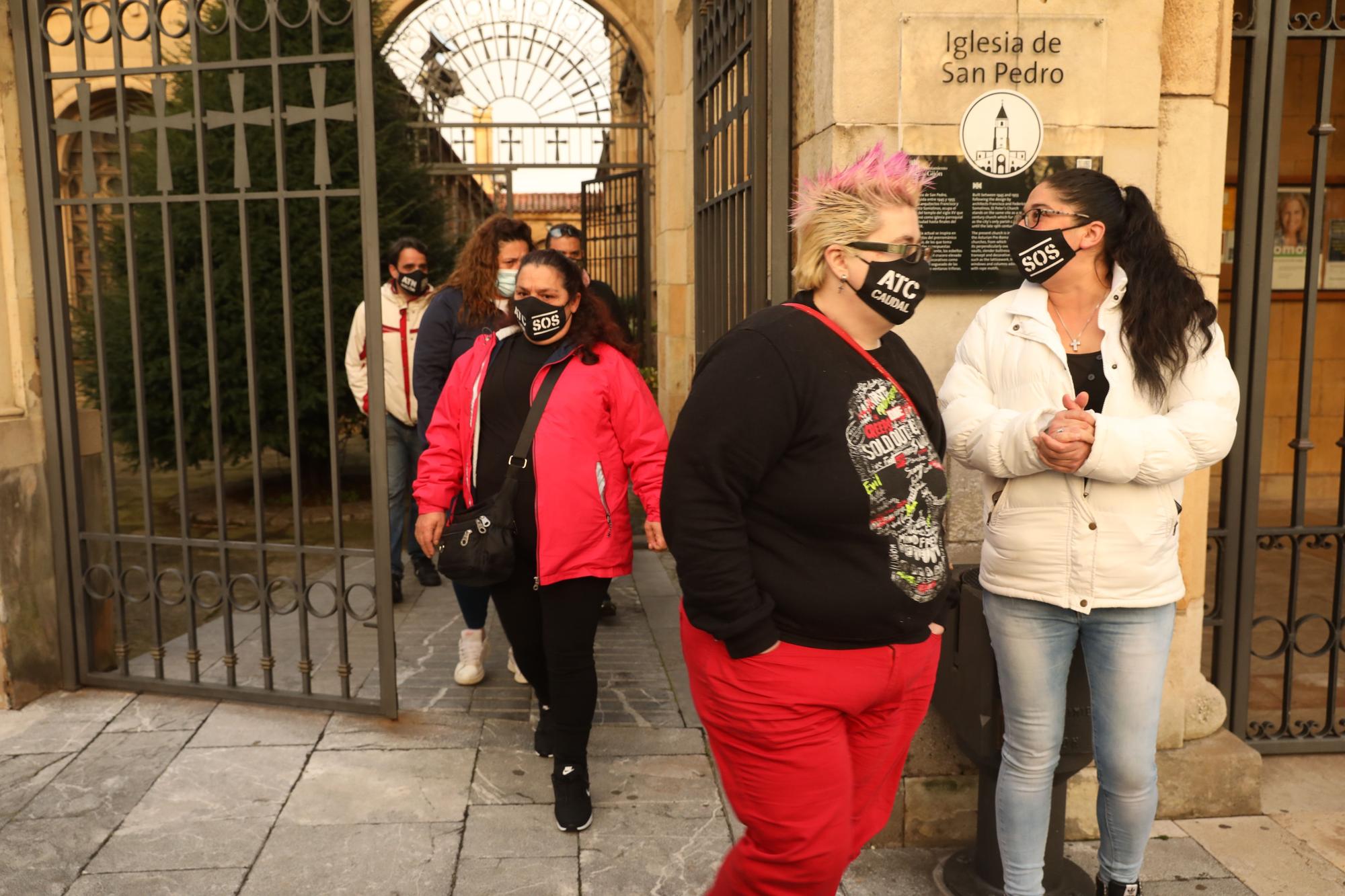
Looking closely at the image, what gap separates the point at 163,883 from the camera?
337cm

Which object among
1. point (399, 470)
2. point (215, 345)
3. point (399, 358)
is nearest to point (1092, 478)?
point (215, 345)

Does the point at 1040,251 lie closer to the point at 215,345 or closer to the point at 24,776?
the point at 215,345

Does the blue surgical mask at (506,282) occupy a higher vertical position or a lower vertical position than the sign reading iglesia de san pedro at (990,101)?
lower

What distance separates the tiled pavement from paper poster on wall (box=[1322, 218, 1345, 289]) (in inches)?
251

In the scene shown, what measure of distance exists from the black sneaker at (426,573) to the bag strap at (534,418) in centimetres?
333

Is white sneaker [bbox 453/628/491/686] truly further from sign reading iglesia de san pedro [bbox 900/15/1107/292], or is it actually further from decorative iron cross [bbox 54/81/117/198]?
sign reading iglesia de san pedro [bbox 900/15/1107/292]

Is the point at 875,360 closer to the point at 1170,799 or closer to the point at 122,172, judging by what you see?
the point at 1170,799

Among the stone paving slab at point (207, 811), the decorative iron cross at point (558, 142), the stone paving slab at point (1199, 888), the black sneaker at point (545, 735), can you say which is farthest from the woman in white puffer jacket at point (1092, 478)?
the decorative iron cross at point (558, 142)

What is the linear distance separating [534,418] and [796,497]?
153cm

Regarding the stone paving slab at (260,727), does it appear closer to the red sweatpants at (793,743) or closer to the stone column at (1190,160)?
the red sweatpants at (793,743)

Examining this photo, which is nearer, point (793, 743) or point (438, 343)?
point (793, 743)

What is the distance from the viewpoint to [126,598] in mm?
4973

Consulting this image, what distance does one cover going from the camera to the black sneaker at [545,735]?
14.0ft

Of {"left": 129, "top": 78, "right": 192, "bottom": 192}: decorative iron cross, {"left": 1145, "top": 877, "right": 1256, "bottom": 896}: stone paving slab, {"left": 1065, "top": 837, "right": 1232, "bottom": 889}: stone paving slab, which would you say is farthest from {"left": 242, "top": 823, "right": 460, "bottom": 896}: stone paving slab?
{"left": 129, "top": 78, "right": 192, "bottom": 192}: decorative iron cross
